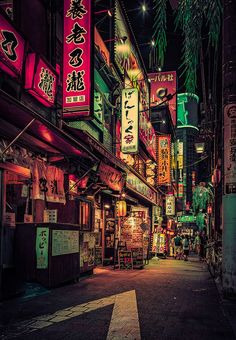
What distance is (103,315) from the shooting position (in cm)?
743

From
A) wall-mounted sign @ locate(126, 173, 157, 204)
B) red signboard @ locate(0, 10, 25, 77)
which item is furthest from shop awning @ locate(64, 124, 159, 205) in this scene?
red signboard @ locate(0, 10, 25, 77)

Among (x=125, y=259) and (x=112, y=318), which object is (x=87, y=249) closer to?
(x=125, y=259)

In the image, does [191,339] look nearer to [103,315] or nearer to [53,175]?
[103,315]

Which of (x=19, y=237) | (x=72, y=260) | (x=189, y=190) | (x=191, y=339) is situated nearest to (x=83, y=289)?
(x=72, y=260)

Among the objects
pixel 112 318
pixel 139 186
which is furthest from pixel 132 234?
pixel 112 318

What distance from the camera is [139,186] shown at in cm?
2516

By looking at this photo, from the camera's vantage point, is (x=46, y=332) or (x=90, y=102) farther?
(x=90, y=102)

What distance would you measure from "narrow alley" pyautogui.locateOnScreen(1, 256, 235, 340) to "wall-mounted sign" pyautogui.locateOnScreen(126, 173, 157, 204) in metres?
10.8

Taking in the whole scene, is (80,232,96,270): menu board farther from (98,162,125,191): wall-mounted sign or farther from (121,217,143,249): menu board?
(121,217,143,249): menu board

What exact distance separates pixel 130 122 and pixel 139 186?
293 inches

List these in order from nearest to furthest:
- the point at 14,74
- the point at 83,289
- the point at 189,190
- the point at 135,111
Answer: the point at 14,74, the point at 83,289, the point at 135,111, the point at 189,190

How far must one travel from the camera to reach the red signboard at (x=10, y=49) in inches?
358

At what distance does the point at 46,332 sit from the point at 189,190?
459 ft

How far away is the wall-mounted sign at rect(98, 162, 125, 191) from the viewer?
1596 centimetres
